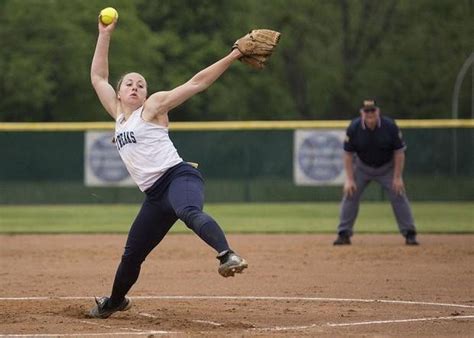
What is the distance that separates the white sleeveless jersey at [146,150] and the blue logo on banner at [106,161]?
48.4 ft

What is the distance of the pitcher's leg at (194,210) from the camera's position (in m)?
7.54

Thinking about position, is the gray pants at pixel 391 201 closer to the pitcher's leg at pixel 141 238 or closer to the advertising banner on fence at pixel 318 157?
the pitcher's leg at pixel 141 238

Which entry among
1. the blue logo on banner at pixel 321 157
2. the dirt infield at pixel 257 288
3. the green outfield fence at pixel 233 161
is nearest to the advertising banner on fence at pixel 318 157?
the blue logo on banner at pixel 321 157

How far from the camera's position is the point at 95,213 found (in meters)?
22.1

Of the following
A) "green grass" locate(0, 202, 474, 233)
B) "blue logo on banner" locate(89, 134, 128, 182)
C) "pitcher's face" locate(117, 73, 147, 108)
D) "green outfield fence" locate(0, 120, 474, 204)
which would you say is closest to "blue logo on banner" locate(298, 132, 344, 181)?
"green outfield fence" locate(0, 120, 474, 204)

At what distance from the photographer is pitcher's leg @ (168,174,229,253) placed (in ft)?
24.7

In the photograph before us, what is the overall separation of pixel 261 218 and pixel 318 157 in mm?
2819

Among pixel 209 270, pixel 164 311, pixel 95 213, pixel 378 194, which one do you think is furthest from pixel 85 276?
pixel 378 194

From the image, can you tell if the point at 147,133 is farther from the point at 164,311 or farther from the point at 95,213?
the point at 95,213

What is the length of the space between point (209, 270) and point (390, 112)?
3068cm

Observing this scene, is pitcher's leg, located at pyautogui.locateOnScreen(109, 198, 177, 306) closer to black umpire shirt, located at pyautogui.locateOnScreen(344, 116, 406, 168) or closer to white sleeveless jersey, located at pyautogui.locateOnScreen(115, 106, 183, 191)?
white sleeveless jersey, located at pyautogui.locateOnScreen(115, 106, 183, 191)

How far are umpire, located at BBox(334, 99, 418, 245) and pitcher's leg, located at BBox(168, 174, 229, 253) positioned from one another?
6.62 m

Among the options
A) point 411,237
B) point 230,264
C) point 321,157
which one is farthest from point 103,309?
point 321,157

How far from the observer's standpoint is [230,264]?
7352mm
